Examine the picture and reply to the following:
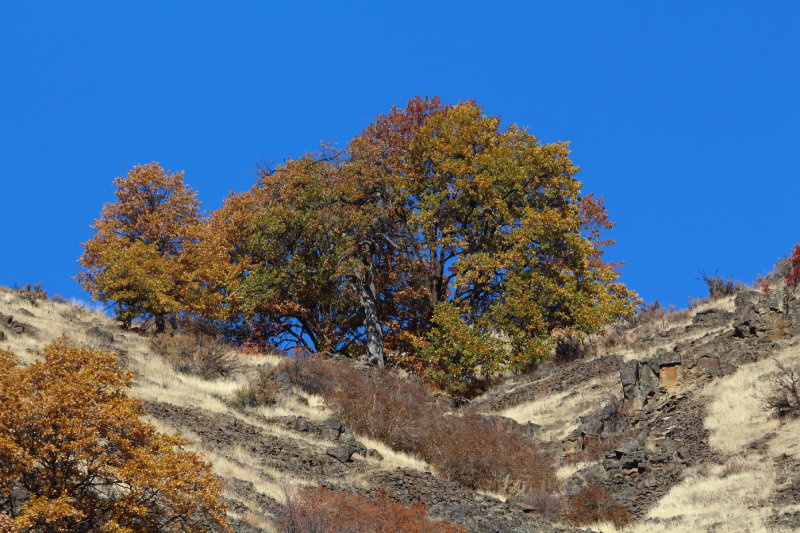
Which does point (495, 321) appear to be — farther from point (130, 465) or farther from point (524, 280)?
point (130, 465)

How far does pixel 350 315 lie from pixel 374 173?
20.3ft

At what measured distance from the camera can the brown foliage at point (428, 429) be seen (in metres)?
22.5

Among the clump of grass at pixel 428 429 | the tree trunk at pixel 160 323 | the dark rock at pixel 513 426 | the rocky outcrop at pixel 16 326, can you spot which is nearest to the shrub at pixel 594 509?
the clump of grass at pixel 428 429

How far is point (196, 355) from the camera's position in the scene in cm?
3006

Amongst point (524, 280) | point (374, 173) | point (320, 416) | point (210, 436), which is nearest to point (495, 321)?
point (524, 280)

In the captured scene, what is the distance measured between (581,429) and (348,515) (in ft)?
38.3

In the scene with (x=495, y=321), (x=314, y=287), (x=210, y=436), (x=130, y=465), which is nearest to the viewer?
(x=130, y=465)

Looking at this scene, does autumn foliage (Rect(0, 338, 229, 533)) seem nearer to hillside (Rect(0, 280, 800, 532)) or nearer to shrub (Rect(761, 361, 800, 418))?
hillside (Rect(0, 280, 800, 532))

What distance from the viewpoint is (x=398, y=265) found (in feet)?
130

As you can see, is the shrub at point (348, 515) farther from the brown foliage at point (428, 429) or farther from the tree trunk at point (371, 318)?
the tree trunk at point (371, 318)

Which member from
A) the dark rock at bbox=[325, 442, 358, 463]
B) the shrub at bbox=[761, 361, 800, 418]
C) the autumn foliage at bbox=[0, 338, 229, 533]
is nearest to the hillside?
the dark rock at bbox=[325, 442, 358, 463]

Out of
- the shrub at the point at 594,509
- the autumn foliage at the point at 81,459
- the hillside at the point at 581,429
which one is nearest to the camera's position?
the autumn foliage at the point at 81,459

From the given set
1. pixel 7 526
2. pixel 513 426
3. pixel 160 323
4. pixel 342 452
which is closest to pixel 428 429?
pixel 513 426

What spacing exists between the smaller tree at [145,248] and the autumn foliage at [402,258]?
0.31 feet
